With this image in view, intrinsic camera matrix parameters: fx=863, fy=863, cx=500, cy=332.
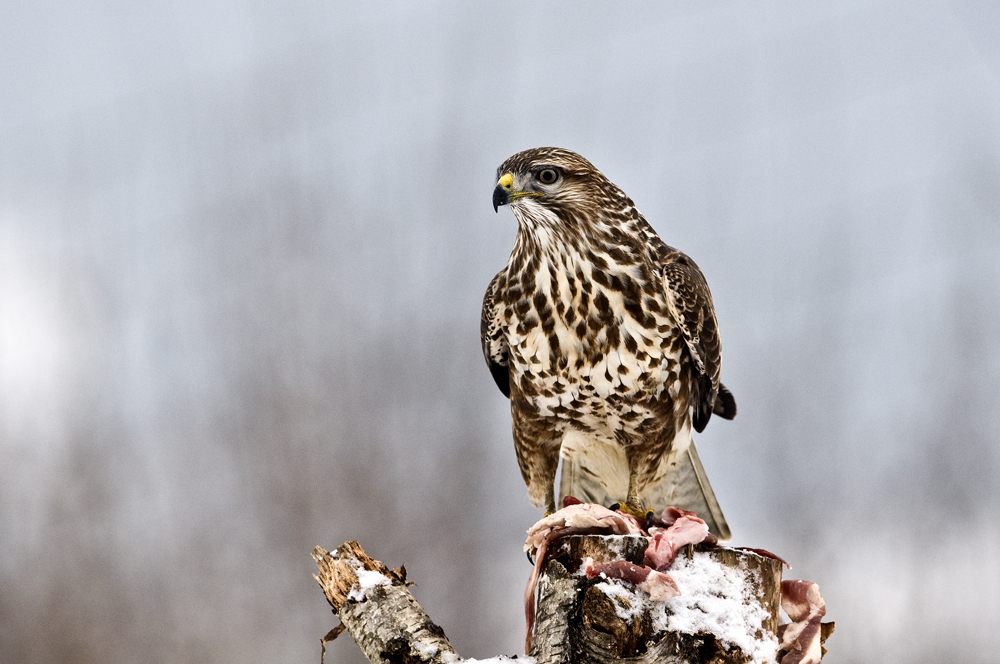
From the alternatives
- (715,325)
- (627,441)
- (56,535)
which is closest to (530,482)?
(627,441)

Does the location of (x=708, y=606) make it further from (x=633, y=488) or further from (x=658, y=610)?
(x=633, y=488)

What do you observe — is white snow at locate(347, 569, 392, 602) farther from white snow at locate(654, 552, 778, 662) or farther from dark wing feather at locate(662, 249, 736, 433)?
dark wing feather at locate(662, 249, 736, 433)

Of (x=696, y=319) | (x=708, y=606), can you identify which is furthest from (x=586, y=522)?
(x=696, y=319)

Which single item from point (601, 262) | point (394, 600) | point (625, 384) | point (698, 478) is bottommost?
point (394, 600)

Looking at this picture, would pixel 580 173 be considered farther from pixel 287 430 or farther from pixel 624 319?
pixel 287 430

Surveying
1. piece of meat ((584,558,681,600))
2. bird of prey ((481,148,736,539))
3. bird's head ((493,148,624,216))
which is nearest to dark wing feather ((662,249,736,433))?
bird of prey ((481,148,736,539))

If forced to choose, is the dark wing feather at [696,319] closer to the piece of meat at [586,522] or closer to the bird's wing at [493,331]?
the bird's wing at [493,331]

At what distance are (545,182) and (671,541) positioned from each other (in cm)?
177

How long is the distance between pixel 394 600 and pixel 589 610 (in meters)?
0.51

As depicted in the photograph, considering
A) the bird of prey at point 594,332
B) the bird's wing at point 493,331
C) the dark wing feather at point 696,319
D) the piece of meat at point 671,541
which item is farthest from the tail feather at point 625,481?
the piece of meat at point 671,541

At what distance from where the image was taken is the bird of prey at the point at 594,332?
331cm

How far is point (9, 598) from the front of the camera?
684 centimetres

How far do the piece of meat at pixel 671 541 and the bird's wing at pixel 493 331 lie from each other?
1499 millimetres

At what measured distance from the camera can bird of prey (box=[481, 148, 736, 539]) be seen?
10.9 feet
